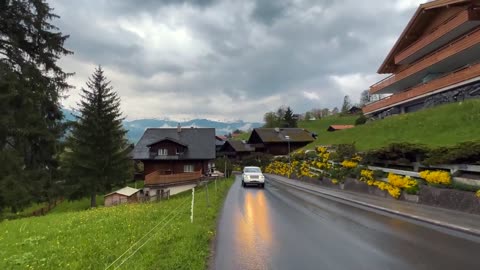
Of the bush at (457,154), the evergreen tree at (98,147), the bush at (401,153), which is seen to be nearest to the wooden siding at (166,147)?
the evergreen tree at (98,147)

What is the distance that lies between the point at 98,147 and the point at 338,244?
33.9 metres

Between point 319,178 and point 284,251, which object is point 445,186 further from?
point 319,178

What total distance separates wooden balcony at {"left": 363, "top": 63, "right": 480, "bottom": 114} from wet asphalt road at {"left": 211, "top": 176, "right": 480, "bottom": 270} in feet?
59.4

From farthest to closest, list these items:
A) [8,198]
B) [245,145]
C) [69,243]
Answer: [245,145], [8,198], [69,243]

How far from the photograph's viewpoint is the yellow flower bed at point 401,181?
53.9ft

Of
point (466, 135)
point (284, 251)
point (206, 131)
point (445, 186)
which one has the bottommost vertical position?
point (284, 251)

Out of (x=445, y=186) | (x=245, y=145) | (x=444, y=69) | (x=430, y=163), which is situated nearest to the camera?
(x=445, y=186)

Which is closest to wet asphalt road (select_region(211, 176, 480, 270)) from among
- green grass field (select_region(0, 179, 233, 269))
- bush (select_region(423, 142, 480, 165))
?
green grass field (select_region(0, 179, 233, 269))

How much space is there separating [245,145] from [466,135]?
80821mm

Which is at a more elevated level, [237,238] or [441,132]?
[441,132]

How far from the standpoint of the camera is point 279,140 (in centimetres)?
8469

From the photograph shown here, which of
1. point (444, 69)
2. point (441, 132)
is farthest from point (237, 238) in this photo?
point (444, 69)

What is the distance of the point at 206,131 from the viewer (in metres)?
61.3

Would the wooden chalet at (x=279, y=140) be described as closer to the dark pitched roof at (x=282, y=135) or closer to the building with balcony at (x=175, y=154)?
the dark pitched roof at (x=282, y=135)
